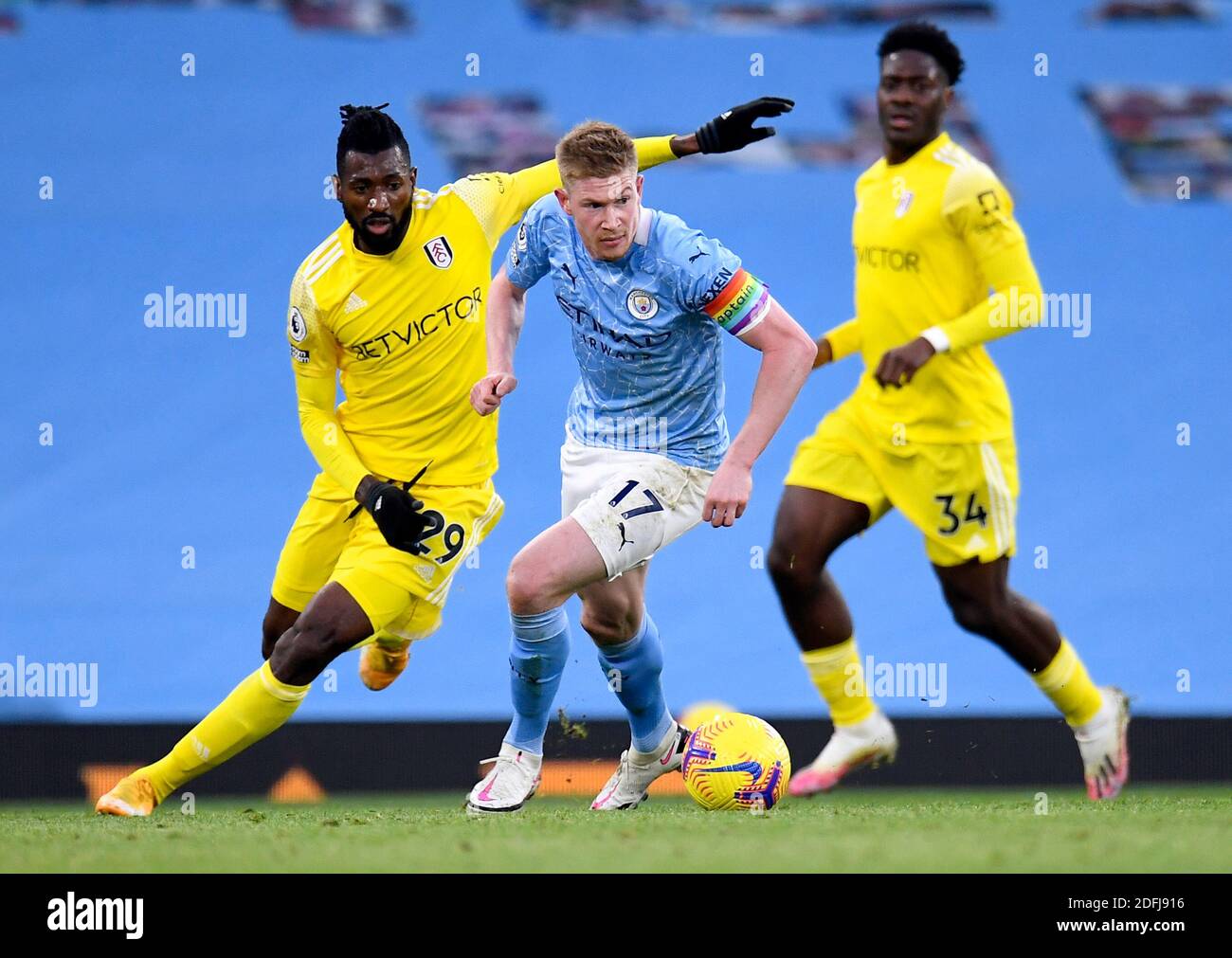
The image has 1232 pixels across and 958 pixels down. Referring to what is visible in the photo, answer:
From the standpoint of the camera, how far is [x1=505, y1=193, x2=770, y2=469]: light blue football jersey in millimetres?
5707

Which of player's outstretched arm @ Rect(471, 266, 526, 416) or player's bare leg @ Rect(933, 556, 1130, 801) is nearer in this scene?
player's outstretched arm @ Rect(471, 266, 526, 416)

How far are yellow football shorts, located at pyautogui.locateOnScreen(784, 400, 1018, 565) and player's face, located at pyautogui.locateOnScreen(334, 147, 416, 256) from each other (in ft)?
5.52

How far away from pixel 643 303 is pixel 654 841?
74.6 inches

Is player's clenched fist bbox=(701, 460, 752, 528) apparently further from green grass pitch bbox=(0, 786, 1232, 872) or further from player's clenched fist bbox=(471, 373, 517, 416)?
green grass pitch bbox=(0, 786, 1232, 872)

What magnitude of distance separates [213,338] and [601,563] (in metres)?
5.34

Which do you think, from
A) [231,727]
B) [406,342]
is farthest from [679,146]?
[231,727]

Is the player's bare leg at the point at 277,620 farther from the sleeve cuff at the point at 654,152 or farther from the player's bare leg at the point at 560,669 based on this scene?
the sleeve cuff at the point at 654,152

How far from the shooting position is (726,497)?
538cm

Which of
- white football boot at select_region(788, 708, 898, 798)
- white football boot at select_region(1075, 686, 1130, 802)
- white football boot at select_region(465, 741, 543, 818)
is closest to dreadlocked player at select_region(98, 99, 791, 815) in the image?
white football boot at select_region(465, 741, 543, 818)

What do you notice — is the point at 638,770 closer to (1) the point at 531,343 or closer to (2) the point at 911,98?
(2) the point at 911,98

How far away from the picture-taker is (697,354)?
5.98m

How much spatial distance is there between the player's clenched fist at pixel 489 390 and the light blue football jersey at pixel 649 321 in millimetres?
396
